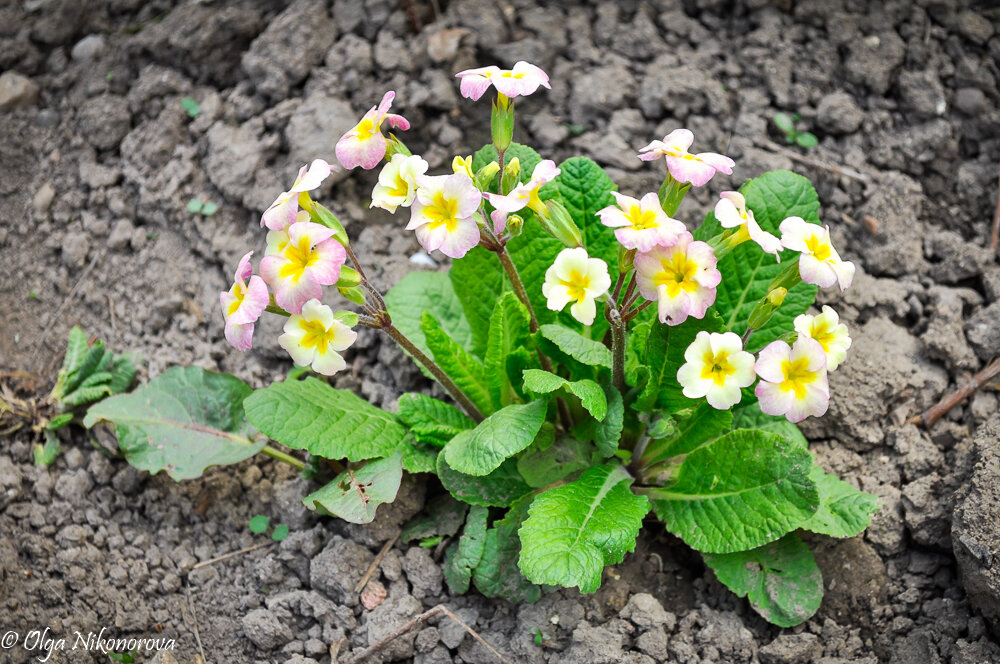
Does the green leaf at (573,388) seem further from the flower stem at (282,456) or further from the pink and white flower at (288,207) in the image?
the flower stem at (282,456)

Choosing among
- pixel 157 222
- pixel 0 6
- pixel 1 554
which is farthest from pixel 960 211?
pixel 0 6

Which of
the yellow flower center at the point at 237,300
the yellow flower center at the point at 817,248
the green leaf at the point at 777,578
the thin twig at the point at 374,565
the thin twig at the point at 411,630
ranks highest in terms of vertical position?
the yellow flower center at the point at 237,300

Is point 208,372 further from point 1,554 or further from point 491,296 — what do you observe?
point 491,296

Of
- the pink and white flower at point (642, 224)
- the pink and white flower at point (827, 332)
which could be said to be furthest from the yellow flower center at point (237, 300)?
the pink and white flower at point (827, 332)

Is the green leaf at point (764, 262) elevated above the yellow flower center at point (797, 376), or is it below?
below

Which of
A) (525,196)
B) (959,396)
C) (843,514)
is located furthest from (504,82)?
(959,396)
